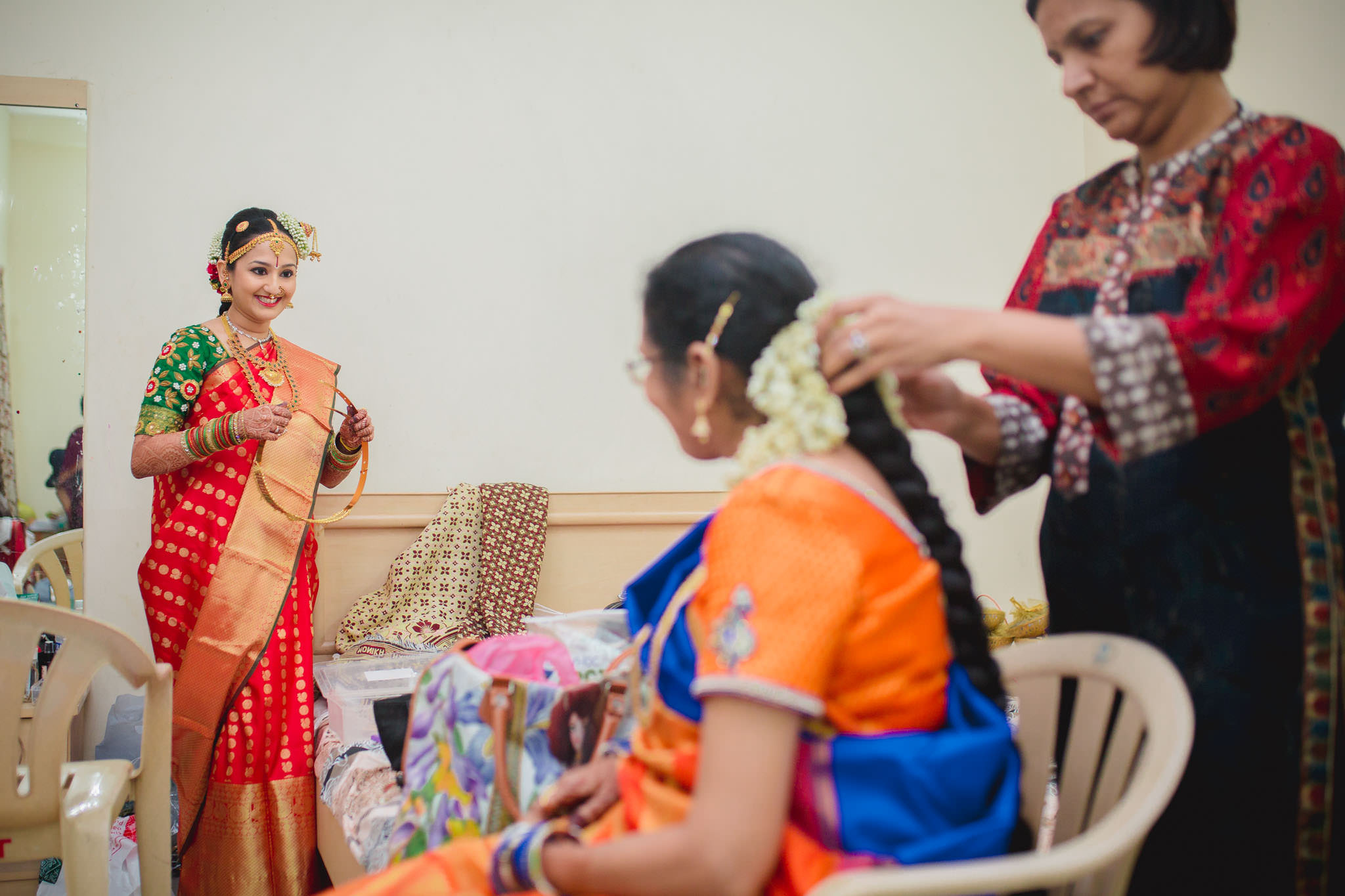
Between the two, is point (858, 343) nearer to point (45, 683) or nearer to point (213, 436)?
point (45, 683)

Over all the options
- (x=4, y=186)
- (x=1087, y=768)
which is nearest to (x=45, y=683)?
(x=1087, y=768)

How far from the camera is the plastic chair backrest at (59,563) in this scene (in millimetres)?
3193

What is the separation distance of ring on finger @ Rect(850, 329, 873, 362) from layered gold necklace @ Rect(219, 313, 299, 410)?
83.7 inches

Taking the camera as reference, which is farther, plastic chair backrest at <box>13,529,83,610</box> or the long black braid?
plastic chair backrest at <box>13,529,83,610</box>

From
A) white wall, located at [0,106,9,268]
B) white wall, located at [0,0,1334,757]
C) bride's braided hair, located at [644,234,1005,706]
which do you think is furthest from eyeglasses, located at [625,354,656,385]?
white wall, located at [0,106,9,268]

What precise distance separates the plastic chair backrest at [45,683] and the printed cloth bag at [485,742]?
34.2 inches

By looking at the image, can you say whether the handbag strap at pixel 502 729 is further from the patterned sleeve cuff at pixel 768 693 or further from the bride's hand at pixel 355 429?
the bride's hand at pixel 355 429

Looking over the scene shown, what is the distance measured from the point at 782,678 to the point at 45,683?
1527mm

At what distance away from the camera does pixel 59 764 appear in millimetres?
1675

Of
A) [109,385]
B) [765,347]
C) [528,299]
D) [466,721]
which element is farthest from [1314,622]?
[109,385]

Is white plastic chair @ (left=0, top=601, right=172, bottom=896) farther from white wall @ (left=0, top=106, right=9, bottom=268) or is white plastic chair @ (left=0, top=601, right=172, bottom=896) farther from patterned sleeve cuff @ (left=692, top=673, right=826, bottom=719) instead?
white wall @ (left=0, top=106, right=9, bottom=268)

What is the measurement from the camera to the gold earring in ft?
3.50

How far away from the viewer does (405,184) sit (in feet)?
11.8

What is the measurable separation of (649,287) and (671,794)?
573 millimetres
